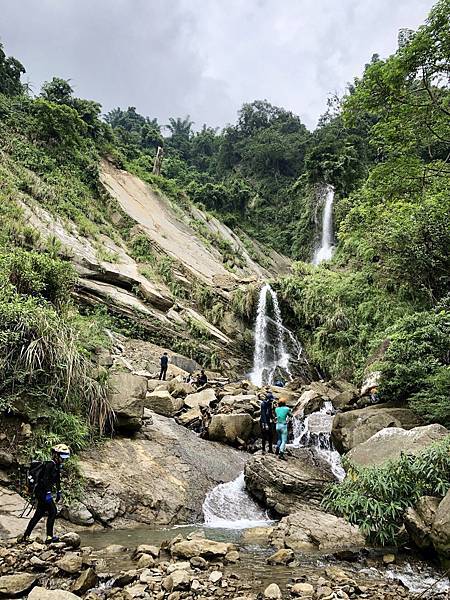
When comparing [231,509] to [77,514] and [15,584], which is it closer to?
[77,514]

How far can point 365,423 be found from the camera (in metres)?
9.84

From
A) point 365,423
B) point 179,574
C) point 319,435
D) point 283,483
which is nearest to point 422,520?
point 179,574

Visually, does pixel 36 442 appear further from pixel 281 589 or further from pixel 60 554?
pixel 281 589

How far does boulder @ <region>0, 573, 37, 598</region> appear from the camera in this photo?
4.03 metres

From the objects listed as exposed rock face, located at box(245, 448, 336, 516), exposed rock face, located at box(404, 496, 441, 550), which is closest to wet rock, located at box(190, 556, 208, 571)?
exposed rock face, located at box(404, 496, 441, 550)

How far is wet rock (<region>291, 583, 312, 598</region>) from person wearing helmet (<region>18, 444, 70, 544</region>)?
297 centimetres

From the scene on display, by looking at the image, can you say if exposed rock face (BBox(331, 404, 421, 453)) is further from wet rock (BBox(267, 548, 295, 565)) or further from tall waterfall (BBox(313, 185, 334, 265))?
tall waterfall (BBox(313, 185, 334, 265))

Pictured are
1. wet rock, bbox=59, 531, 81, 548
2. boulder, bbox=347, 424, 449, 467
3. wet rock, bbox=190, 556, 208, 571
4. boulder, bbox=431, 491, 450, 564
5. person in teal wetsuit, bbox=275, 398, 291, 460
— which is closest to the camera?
boulder, bbox=431, 491, 450, 564

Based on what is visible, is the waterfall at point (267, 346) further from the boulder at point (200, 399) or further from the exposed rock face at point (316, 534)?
the exposed rock face at point (316, 534)

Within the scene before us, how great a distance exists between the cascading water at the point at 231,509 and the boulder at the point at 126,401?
7.15 ft

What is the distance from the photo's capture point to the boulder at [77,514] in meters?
6.91

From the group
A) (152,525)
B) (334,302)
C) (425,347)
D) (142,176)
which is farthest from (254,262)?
(152,525)

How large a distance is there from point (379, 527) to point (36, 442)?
5386mm

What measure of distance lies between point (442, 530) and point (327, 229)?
32.1 metres
